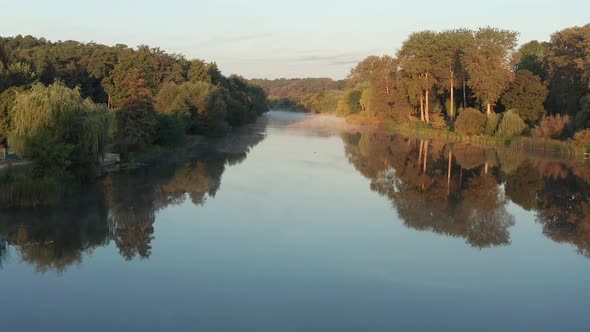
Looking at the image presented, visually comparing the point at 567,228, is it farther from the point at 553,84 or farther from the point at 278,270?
the point at 553,84

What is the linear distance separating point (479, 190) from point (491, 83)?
87.8 feet

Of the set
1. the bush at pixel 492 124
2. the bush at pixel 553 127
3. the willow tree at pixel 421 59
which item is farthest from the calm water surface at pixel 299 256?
the willow tree at pixel 421 59

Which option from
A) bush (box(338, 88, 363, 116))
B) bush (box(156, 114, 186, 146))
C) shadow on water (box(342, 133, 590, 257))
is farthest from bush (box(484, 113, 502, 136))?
bush (box(338, 88, 363, 116))

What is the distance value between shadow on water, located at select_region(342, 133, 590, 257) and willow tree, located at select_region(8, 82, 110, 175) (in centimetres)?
1155

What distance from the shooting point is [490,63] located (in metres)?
48.1

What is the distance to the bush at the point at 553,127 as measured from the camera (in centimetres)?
3809

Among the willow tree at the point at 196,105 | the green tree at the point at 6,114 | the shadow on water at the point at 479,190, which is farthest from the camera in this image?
the willow tree at the point at 196,105

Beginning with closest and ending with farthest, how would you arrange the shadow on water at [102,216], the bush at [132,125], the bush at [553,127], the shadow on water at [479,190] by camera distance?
1. the shadow on water at [102,216]
2. the shadow on water at [479,190]
3. the bush at [132,125]
4. the bush at [553,127]


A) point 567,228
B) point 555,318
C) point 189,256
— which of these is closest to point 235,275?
point 189,256

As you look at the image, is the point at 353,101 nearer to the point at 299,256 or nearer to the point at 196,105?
the point at 196,105

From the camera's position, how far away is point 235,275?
11430 mm

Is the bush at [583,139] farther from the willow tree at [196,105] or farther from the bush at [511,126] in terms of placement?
the willow tree at [196,105]

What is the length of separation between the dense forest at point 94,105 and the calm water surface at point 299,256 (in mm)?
2084

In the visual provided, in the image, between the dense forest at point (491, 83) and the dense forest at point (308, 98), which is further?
the dense forest at point (308, 98)
